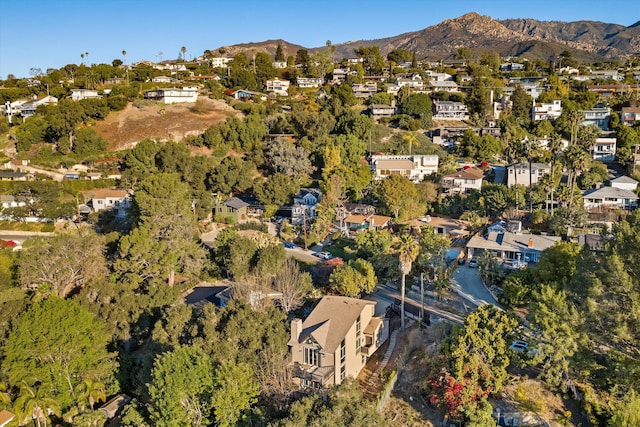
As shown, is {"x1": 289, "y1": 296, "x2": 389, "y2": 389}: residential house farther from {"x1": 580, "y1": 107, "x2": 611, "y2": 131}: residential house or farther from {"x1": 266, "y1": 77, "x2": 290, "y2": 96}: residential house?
{"x1": 266, "y1": 77, "x2": 290, "y2": 96}: residential house

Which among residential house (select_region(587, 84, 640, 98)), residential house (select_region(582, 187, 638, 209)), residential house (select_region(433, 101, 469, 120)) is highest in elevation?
residential house (select_region(587, 84, 640, 98))

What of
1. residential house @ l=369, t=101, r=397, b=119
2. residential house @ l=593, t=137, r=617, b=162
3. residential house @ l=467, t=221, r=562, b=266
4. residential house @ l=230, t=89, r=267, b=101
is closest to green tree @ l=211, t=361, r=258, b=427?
residential house @ l=467, t=221, r=562, b=266

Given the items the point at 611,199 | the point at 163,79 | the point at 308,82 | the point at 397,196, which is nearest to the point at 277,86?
the point at 308,82

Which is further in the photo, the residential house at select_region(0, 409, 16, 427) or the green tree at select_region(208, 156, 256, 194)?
the green tree at select_region(208, 156, 256, 194)

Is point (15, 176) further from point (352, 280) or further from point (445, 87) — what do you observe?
point (445, 87)

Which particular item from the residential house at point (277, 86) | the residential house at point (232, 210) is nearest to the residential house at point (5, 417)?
the residential house at point (232, 210)

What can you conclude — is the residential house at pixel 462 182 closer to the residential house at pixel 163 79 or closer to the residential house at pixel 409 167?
the residential house at pixel 409 167
